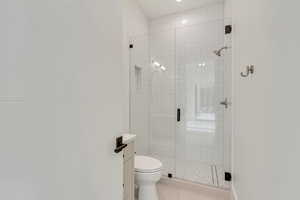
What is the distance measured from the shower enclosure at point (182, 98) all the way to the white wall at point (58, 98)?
67.5 inches

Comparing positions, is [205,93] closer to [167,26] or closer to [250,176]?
[167,26]

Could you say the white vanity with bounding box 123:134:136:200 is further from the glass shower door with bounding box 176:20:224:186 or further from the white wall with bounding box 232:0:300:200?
the glass shower door with bounding box 176:20:224:186

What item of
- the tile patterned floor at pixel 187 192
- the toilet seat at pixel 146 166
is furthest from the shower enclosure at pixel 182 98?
the toilet seat at pixel 146 166

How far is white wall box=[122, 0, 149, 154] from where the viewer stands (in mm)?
2350

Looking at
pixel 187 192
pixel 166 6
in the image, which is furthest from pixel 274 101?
pixel 166 6

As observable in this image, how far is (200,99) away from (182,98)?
1.03 feet

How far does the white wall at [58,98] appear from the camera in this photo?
1.52 ft

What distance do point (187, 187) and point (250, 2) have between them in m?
2.20

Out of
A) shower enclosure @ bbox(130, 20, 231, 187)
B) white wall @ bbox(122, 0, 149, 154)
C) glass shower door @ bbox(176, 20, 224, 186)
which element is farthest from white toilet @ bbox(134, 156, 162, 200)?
glass shower door @ bbox(176, 20, 224, 186)

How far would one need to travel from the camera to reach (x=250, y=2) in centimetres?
127

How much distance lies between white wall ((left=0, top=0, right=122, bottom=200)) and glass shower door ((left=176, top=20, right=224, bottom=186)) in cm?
220

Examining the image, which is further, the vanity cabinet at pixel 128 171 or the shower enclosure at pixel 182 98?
the shower enclosure at pixel 182 98

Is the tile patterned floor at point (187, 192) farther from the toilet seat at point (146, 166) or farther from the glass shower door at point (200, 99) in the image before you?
the toilet seat at point (146, 166)

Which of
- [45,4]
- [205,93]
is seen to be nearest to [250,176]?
[45,4]
